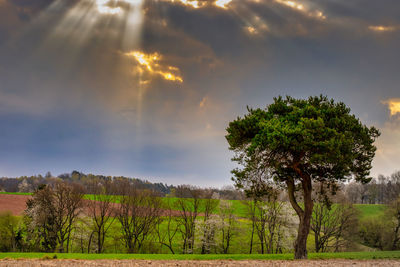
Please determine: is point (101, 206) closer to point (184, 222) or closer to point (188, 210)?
point (184, 222)

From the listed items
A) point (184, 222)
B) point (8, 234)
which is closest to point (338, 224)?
point (184, 222)

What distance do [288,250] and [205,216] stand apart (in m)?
18.8

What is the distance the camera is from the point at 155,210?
188 ft

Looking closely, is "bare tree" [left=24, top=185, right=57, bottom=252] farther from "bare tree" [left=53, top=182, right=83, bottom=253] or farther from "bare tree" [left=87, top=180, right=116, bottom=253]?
"bare tree" [left=87, top=180, right=116, bottom=253]

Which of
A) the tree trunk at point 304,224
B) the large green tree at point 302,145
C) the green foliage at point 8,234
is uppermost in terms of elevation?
the large green tree at point 302,145

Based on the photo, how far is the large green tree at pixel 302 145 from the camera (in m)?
22.0

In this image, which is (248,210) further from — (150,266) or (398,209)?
(150,266)

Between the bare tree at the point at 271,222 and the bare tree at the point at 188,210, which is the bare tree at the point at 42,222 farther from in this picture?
the bare tree at the point at 271,222

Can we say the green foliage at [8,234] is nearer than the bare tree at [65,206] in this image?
Yes

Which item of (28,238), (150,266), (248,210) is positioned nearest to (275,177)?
(150,266)

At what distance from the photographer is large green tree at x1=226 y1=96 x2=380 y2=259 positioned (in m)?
22.0

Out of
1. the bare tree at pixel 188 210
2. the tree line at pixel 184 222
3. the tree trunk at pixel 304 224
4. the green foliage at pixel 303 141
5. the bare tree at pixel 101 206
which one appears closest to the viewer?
the green foliage at pixel 303 141

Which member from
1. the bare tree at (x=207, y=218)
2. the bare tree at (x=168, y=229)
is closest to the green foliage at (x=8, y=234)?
the bare tree at (x=168, y=229)

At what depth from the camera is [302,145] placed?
22172 mm
